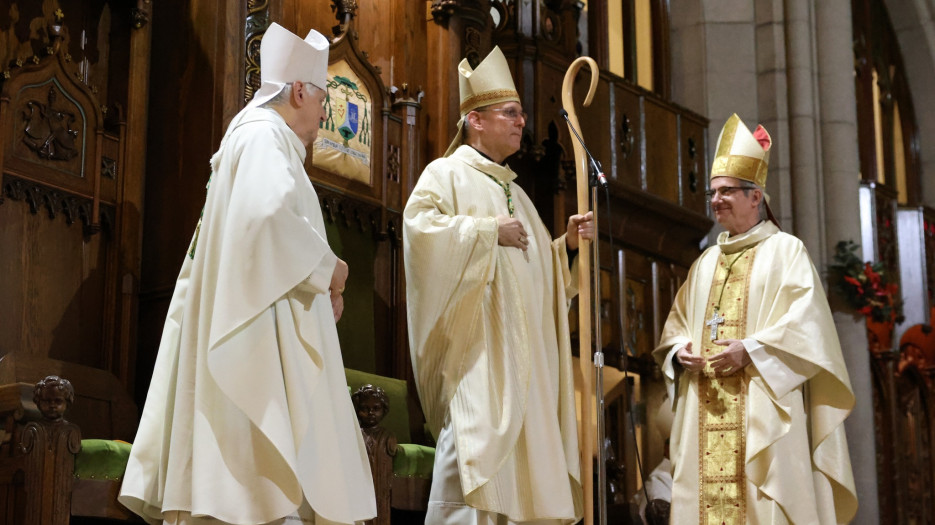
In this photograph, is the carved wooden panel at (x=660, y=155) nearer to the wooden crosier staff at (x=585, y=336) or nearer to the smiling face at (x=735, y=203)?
the smiling face at (x=735, y=203)

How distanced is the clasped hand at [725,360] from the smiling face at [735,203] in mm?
714

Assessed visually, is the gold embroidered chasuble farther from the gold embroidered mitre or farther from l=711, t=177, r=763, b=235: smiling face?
the gold embroidered mitre

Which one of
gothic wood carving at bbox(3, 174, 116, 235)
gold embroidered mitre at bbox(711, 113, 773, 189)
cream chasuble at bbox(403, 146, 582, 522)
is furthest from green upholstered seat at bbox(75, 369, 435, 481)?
gold embroidered mitre at bbox(711, 113, 773, 189)

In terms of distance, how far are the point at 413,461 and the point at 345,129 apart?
2023mm

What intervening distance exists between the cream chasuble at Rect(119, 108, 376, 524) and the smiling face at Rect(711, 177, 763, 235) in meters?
2.84

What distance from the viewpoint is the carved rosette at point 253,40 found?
5832 millimetres

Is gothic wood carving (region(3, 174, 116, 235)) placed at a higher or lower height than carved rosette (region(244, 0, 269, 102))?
lower

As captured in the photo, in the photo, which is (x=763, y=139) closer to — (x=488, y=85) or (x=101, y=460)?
(x=488, y=85)

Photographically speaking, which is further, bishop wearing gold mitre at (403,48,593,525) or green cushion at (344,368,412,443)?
green cushion at (344,368,412,443)

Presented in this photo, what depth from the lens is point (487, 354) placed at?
5.15 metres

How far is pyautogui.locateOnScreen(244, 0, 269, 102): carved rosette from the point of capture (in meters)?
5.83

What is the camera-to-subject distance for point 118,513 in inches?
166

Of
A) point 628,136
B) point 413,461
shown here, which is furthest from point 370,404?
point 628,136

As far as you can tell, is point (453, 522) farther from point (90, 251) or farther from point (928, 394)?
point (928, 394)
